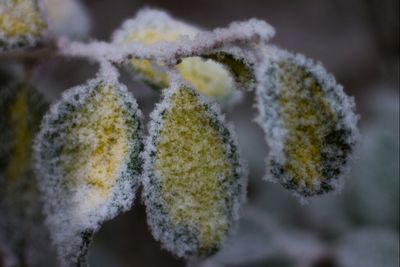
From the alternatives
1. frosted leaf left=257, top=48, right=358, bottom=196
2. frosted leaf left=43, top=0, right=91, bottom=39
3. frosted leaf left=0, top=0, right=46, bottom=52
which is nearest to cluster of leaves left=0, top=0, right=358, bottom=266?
frosted leaf left=257, top=48, right=358, bottom=196

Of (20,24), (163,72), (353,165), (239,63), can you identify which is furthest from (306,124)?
(353,165)

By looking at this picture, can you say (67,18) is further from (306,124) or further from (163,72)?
(306,124)

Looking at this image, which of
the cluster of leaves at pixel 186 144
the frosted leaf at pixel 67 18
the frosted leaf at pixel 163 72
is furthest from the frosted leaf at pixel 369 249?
the frosted leaf at pixel 67 18

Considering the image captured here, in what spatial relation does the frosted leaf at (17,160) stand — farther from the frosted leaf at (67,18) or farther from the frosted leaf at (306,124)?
the frosted leaf at (306,124)

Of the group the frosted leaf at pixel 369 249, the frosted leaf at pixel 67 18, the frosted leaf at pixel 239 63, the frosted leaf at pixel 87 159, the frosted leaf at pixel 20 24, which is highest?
the frosted leaf at pixel 67 18

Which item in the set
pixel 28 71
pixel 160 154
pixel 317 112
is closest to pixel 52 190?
pixel 160 154

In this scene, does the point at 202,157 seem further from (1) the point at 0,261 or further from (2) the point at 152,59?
(1) the point at 0,261

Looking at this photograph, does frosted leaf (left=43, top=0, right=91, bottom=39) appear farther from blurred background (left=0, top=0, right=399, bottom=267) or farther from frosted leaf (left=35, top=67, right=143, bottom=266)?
frosted leaf (left=35, top=67, right=143, bottom=266)
